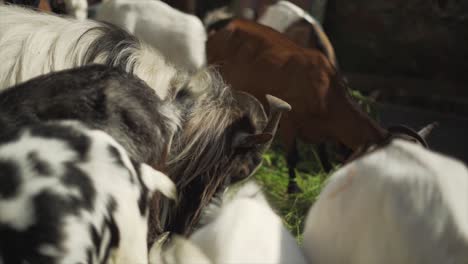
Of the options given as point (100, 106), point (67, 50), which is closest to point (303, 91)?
point (67, 50)

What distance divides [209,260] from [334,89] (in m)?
1.96

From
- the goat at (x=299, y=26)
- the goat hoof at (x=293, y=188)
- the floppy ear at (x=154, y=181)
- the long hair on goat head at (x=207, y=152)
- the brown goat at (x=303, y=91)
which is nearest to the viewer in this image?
the floppy ear at (x=154, y=181)

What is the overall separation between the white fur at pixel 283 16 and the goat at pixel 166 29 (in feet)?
2.41

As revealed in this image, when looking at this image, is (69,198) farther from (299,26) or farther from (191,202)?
(299,26)

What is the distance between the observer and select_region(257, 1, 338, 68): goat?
3211mm

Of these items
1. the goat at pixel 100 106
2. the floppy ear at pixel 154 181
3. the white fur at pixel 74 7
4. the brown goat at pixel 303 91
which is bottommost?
the brown goat at pixel 303 91

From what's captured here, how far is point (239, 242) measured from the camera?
0.86 m

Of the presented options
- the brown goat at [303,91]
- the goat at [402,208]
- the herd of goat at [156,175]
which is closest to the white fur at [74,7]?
the brown goat at [303,91]

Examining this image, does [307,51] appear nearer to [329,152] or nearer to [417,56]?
[329,152]

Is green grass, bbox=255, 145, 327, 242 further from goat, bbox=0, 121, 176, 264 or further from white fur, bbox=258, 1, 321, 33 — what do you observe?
goat, bbox=0, 121, 176, 264

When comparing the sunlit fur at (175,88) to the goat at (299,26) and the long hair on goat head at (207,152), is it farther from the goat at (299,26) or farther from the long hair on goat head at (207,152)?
the goat at (299,26)

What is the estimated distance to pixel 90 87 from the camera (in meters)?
0.97

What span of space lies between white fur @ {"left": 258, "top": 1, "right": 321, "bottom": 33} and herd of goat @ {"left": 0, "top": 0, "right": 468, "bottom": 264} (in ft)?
6.50

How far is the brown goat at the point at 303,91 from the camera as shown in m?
2.62
